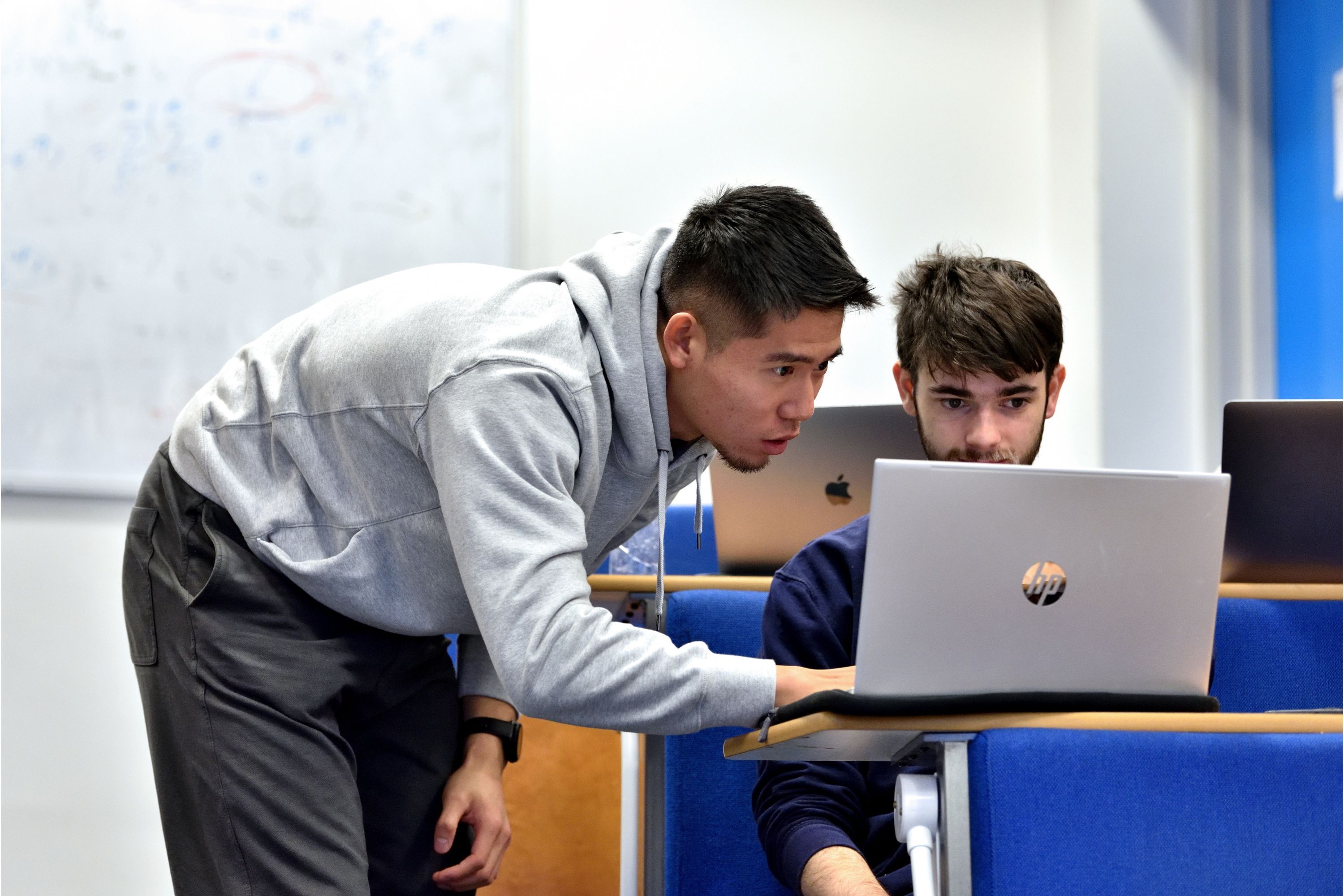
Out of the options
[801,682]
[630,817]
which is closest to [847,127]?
[630,817]

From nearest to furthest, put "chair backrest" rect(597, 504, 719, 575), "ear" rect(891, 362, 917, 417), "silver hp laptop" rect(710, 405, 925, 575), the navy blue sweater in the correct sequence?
1. the navy blue sweater
2. "ear" rect(891, 362, 917, 417)
3. "silver hp laptop" rect(710, 405, 925, 575)
4. "chair backrest" rect(597, 504, 719, 575)

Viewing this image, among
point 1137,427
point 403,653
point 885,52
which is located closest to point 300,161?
point 885,52

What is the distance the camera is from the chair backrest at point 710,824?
151 cm

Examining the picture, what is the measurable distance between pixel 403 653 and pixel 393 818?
0.17m

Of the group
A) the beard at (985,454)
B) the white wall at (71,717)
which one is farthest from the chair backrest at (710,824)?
the white wall at (71,717)

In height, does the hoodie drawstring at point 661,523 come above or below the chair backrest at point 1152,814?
above

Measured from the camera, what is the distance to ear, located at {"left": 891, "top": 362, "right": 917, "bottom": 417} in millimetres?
1532

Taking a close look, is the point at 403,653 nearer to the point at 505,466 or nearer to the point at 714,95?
the point at 505,466

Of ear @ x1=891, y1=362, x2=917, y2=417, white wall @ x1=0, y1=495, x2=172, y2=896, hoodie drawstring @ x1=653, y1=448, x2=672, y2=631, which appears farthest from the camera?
white wall @ x1=0, y1=495, x2=172, y2=896

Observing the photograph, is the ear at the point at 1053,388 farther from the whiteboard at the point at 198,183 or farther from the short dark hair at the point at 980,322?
the whiteboard at the point at 198,183

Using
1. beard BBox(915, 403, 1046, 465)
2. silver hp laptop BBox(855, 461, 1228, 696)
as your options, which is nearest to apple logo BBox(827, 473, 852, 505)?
beard BBox(915, 403, 1046, 465)

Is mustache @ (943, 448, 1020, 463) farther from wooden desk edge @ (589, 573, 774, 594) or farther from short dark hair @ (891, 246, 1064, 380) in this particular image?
wooden desk edge @ (589, 573, 774, 594)

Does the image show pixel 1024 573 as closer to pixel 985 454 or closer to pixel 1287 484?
pixel 985 454

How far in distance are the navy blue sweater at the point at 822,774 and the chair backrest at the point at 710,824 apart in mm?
173
